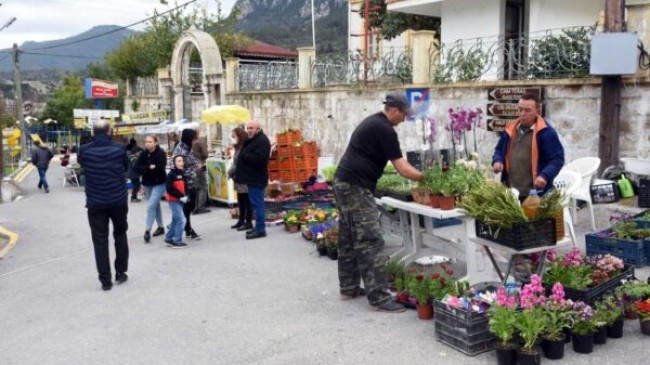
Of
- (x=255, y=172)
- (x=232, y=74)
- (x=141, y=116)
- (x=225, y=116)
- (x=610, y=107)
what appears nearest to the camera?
(x=610, y=107)

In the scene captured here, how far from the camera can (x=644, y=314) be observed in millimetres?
5035

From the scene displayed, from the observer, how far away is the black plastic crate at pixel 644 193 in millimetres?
8453

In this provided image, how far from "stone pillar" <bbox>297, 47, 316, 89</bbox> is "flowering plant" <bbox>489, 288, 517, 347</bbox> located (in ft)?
37.8

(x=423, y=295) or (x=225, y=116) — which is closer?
(x=423, y=295)

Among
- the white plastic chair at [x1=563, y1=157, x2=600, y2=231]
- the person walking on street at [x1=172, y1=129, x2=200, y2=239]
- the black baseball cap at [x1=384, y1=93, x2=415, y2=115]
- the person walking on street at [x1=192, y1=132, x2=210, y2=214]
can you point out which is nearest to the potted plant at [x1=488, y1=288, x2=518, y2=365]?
the black baseball cap at [x1=384, y1=93, x2=415, y2=115]

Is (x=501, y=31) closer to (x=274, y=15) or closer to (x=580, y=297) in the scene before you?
(x=580, y=297)

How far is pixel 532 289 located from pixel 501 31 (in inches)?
454

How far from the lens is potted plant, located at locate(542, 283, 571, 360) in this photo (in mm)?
4668

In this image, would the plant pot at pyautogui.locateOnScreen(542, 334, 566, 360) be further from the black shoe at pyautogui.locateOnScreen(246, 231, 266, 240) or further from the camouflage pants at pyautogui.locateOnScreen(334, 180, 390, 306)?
the black shoe at pyautogui.locateOnScreen(246, 231, 266, 240)

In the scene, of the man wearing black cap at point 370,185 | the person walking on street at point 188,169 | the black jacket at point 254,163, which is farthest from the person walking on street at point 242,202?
the man wearing black cap at point 370,185

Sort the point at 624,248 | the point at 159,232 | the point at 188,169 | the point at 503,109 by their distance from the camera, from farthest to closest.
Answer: the point at 503,109 → the point at 159,232 → the point at 188,169 → the point at 624,248

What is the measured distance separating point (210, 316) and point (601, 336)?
349cm

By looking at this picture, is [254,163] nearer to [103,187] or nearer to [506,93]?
[103,187]

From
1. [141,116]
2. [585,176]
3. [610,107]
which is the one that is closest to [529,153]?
[585,176]
